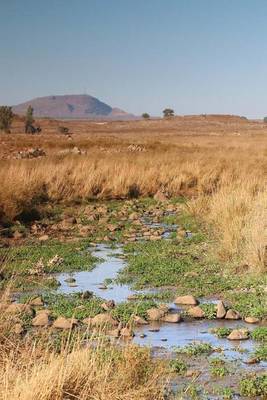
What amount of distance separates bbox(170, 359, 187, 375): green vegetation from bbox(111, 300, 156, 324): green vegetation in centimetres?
130

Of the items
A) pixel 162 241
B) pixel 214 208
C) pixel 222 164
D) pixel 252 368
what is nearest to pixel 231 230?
pixel 162 241

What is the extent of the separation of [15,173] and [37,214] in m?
3.15

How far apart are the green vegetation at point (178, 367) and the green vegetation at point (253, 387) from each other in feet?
1.61

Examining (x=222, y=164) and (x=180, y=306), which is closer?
(x=180, y=306)

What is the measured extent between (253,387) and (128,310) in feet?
7.95

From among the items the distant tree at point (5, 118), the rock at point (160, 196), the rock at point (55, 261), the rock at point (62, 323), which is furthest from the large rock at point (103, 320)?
the distant tree at point (5, 118)

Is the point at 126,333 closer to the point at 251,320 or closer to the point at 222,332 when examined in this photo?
the point at 222,332

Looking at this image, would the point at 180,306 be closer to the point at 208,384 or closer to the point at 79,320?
the point at 79,320

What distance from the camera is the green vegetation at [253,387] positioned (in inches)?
213

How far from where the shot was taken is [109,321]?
699 centimetres

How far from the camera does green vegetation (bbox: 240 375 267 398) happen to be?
541cm

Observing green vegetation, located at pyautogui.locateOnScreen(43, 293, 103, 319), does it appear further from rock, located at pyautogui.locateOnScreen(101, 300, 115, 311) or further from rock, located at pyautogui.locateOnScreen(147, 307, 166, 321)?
rock, located at pyautogui.locateOnScreen(147, 307, 166, 321)

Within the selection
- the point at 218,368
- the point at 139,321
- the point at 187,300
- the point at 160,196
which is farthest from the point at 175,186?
the point at 218,368

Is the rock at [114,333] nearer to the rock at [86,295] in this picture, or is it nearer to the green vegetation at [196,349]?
the green vegetation at [196,349]
